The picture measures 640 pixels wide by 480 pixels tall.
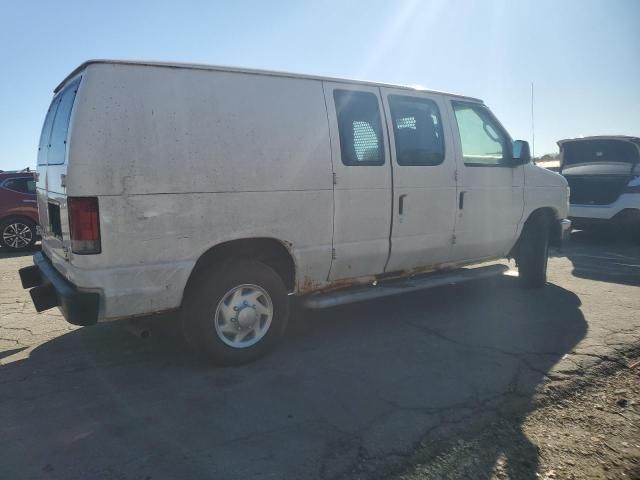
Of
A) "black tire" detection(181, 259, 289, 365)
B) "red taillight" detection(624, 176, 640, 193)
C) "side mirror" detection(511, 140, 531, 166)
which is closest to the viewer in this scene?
"black tire" detection(181, 259, 289, 365)

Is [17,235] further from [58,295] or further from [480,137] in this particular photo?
[480,137]

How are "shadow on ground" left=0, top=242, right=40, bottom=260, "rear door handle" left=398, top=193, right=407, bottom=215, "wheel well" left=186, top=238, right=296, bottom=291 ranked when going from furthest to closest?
1. "shadow on ground" left=0, top=242, right=40, bottom=260
2. "rear door handle" left=398, top=193, right=407, bottom=215
3. "wheel well" left=186, top=238, right=296, bottom=291

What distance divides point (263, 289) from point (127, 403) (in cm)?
126

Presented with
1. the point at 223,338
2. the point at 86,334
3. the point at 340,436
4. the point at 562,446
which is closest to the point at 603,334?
→ the point at 562,446

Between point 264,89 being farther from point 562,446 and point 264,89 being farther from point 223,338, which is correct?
point 562,446

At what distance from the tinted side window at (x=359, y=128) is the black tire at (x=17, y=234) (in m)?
8.76

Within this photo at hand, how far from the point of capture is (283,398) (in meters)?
3.34

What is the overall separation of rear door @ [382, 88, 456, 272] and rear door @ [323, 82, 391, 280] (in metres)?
0.14

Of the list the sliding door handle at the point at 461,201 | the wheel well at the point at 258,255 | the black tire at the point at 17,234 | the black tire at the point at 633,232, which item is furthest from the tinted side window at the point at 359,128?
the black tire at the point at 17,234

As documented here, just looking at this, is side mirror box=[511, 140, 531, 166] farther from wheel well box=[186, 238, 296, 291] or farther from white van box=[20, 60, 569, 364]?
wheel well box=[186, 238, 296, 291]

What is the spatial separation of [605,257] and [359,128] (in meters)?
6.30

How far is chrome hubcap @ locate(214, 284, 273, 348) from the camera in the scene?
12.5ft

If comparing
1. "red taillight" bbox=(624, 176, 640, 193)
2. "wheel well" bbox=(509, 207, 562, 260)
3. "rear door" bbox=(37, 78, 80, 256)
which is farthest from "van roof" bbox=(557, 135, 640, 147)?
"rear door" bbox=(37, 78, 80, 256)

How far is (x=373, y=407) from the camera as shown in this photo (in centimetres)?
320
